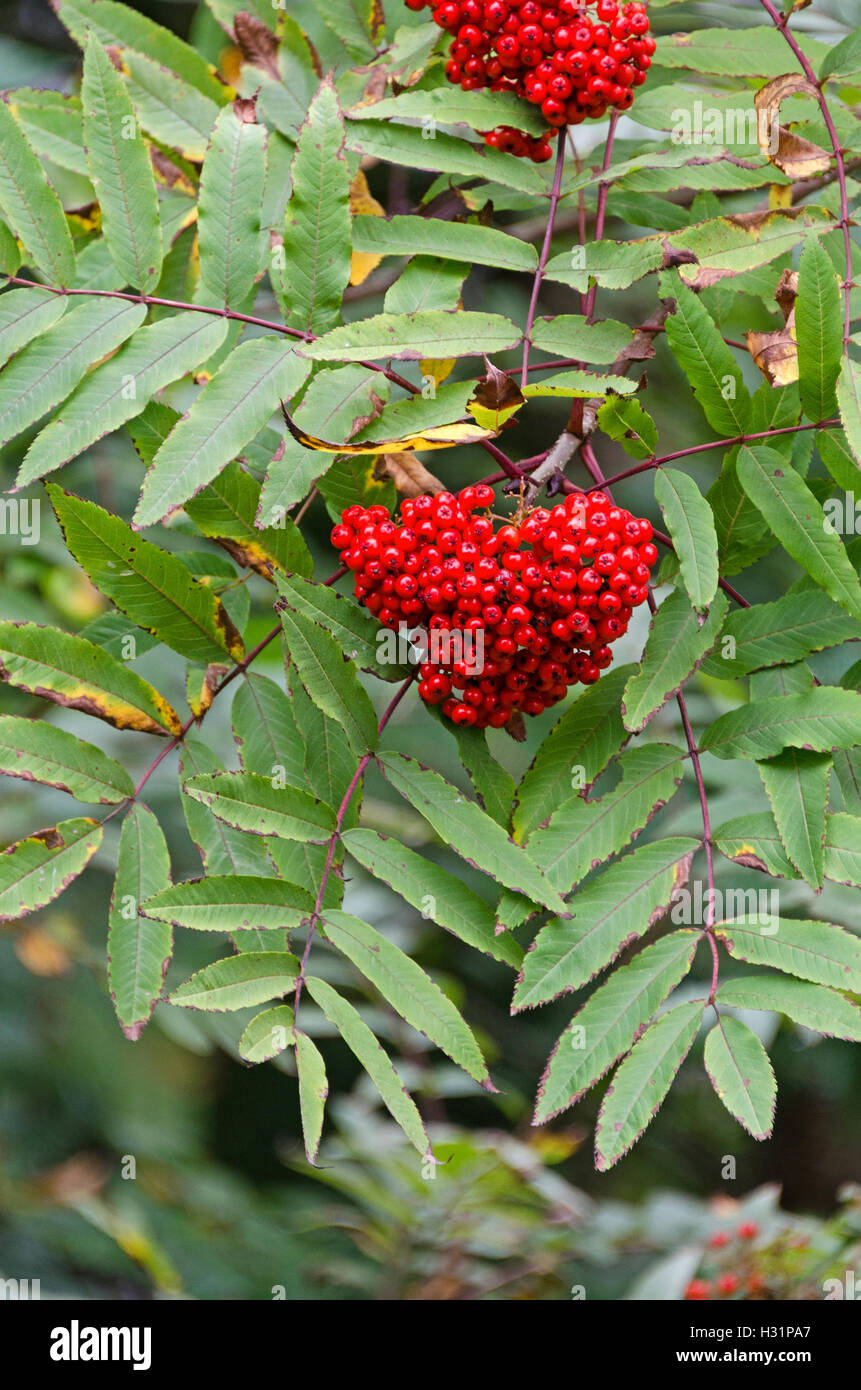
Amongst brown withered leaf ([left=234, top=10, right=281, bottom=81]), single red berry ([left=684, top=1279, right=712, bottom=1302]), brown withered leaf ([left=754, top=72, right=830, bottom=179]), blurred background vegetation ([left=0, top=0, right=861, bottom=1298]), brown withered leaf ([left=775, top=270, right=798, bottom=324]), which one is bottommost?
single red berry ([left=684, top=1279, right=712, bottom=1302])

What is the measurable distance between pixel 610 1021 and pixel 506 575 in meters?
0.58

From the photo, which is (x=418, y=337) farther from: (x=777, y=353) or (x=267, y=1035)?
(x=267, y=1035)

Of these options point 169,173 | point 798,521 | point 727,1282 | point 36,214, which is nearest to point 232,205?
point 36,214

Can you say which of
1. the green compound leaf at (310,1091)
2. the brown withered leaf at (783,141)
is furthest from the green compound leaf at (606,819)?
the brown withered leaf at (783,141)

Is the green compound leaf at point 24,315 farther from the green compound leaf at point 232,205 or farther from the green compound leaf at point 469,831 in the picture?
the green compound leaf at point 469,831

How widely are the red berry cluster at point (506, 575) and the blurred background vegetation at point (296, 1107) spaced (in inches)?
16.4

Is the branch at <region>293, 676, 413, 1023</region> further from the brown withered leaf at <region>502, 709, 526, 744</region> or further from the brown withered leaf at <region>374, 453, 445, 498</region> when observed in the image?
the brown withered leaf at <region>374, 453, 445, 498</region>

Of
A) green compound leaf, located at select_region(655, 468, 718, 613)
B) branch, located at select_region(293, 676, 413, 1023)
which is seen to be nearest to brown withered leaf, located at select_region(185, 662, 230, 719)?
branch, located at select_region(293, 676, 413, 1023)

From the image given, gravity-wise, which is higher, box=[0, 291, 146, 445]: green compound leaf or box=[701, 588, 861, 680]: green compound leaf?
box=[0, 291, 146, 445]: green compound leaf

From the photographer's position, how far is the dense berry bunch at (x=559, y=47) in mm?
1595

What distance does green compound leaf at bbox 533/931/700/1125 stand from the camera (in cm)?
138

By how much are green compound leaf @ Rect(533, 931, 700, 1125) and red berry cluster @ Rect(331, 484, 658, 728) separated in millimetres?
394

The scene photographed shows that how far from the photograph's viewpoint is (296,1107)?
12.5 ft

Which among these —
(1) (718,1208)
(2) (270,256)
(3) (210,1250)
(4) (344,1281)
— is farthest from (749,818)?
(3) (210,1250)
